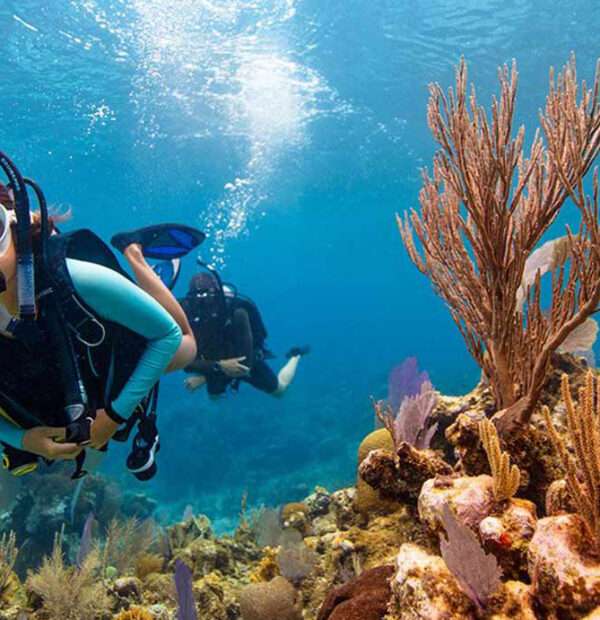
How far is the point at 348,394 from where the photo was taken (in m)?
35.1

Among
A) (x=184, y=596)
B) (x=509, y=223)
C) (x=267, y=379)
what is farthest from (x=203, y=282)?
(x=509, y=223)

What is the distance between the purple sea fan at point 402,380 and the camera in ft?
18.5

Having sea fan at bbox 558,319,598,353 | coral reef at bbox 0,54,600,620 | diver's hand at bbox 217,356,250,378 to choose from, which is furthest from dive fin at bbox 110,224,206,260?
diver's hand at bbox 217,356,250,378

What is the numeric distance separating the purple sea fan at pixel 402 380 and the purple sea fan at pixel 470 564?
3395 mm

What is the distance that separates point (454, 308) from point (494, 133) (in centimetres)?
146

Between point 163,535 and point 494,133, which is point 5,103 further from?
point 494,133

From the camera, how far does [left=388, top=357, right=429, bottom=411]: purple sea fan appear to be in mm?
5629

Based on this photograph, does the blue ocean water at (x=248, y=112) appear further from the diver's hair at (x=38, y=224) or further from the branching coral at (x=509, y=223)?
the diver's hair at (x=38, y=224)

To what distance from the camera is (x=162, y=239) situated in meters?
3.54

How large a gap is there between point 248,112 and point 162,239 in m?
23.2

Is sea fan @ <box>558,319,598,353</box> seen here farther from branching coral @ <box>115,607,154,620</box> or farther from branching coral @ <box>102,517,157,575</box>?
branching coral @ <box>102,517,157,575</box>

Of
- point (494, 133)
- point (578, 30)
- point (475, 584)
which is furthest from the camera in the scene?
point (578, 30)

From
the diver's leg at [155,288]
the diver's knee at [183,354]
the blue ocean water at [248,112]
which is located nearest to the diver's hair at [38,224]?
the diver's leg at [155,288]

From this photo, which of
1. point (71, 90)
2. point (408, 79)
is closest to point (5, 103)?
point (71, 90)
